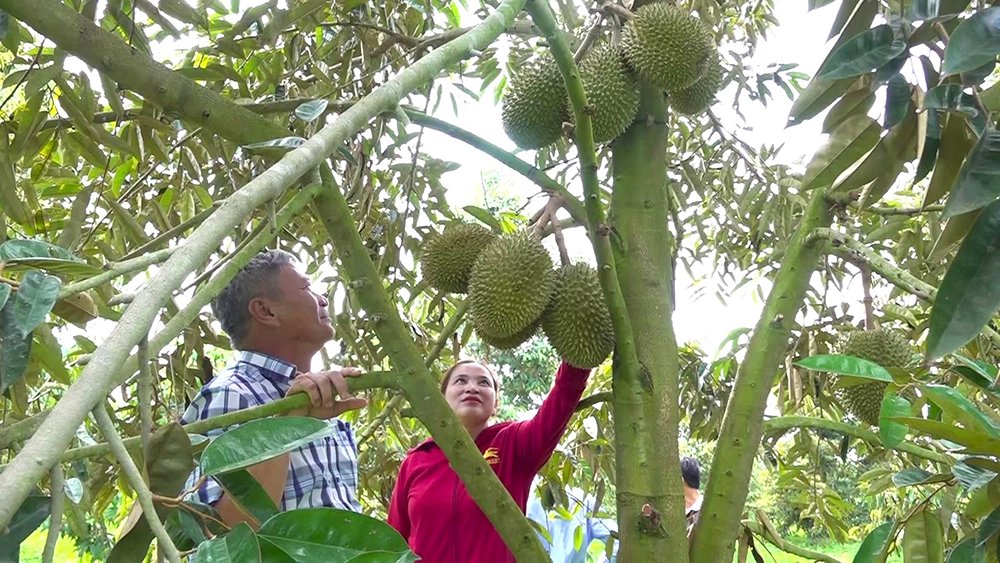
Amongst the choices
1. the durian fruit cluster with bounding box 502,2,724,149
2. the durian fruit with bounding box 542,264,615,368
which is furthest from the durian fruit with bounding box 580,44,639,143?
the durian fruit with bounding box 542,264,615,368

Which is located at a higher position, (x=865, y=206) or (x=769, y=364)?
(x=865, y=206)


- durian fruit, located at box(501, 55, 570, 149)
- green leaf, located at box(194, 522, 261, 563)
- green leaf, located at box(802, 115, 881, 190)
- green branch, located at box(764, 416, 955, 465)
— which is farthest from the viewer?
durian fruit, located at box(501, 55, 570, 149)

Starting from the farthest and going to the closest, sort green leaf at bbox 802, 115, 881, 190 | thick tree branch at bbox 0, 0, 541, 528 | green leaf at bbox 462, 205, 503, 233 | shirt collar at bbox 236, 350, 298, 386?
1. shirt collar at bbox 236, 350, 298, 386
2. green leaf at bbox 462, 205, 503, 233
3. green leaf at bbox 802, 115, 881, 190
4. thick tree branch at bbox 0, 0, 541, 528

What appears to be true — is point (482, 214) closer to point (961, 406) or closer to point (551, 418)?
point (551, 418)

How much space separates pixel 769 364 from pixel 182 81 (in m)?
0.82

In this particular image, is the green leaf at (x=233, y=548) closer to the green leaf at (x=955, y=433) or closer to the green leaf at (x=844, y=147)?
the green leaf at (x=955, y=433)

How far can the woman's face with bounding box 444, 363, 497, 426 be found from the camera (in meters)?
2.21

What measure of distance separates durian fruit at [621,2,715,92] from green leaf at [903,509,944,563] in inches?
28.7

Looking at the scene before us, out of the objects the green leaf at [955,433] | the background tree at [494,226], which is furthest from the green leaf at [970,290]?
the green leaf at [955,433]

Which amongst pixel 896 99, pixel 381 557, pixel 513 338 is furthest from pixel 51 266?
pixel 513 338

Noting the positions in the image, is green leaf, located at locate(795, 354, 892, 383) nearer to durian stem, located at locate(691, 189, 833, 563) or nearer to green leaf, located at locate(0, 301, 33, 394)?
durian stem, located at locate(691, 189, 833, 563)

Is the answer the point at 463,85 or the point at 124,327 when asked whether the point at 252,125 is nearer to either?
the point at 124,327

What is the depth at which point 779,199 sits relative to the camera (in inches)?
70.9

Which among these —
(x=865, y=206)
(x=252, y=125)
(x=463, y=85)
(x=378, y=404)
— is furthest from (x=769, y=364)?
(x=378, y=404)
